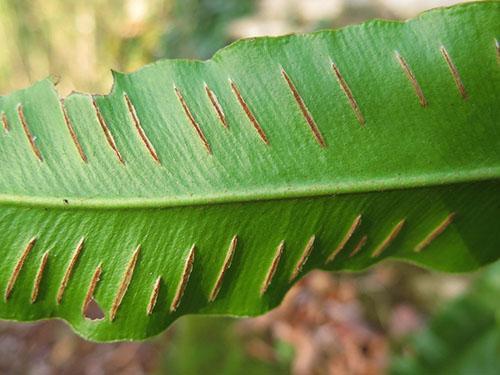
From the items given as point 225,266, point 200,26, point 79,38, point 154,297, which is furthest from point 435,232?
point 79,38

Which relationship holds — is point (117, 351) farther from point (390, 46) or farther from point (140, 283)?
point (390, 46)

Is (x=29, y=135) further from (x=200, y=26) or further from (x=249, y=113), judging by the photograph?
(x=200, y=26)

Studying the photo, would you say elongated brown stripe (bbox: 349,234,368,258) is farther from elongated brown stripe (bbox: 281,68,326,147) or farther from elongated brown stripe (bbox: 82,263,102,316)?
elongated brown stripe (bbox: 82,263,102,316)

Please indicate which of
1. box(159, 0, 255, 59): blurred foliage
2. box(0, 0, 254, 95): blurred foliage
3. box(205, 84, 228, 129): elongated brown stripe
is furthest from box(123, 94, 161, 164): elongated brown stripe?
box(0, 0, 254, 95): blurred foliage

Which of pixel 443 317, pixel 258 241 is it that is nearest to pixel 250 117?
pixel 258 241

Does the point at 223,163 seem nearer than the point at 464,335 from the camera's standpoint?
Yes

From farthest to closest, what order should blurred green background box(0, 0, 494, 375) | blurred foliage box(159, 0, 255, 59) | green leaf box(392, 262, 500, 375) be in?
blurred foliage box(159, 0, 255, 59) → blurred green background box(0, 0, 494, 375) → green leaf box(392, 262, 500, 375)

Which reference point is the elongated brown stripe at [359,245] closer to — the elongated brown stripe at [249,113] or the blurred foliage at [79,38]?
the elongated brown stripe at [249,113]

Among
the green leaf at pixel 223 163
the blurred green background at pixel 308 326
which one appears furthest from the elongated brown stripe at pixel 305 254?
the blurred green background at pixel 308 326
